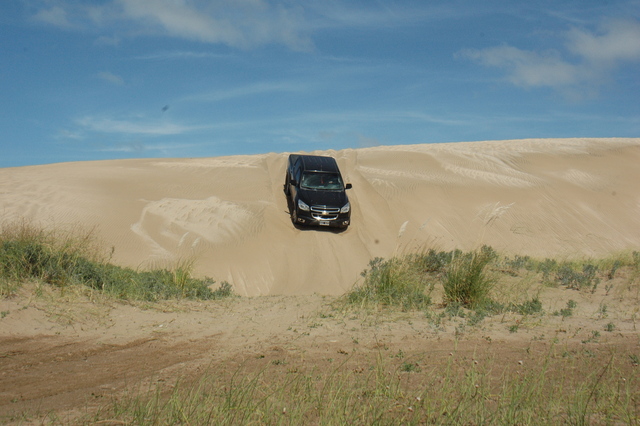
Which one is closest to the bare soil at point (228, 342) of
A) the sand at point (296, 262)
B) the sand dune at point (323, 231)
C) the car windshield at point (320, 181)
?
the sand at point (296, 262)

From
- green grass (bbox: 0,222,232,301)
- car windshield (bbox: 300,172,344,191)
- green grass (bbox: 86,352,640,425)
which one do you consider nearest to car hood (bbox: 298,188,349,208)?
car windshield (bbox: 300,172,344,191)

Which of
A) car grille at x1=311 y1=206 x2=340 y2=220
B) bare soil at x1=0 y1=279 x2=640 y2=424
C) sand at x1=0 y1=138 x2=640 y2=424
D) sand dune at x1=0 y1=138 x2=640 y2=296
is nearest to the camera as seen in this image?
bare soil at x1=0 y1=279 x2=640 y2=424

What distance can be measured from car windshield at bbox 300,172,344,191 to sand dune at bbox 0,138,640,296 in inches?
62.4

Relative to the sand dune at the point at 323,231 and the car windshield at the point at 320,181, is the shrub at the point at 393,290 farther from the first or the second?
the car windshield at the point at 320,181

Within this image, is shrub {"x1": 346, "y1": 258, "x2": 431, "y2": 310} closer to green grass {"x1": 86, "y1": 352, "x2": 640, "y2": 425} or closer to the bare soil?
the bare soil

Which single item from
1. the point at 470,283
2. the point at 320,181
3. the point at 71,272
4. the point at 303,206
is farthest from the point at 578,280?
the point at 71,272

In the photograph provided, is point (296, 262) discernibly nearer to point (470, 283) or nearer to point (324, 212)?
point (324, 212)

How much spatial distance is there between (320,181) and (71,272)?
34.5 ft

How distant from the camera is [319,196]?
58.7 feet

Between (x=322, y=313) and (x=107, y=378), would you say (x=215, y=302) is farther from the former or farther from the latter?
(x=107, y=378)

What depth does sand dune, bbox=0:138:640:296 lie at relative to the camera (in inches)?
660

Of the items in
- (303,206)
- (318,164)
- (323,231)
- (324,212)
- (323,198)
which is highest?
(318,164)

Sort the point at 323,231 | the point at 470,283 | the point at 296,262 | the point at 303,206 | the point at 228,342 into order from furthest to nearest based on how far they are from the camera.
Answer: the point at 323,231
the point at 303,206
the point at 296,262
the point at 470,283
the point at 228,342

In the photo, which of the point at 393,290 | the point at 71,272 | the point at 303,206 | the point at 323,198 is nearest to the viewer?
the point at 393,290
